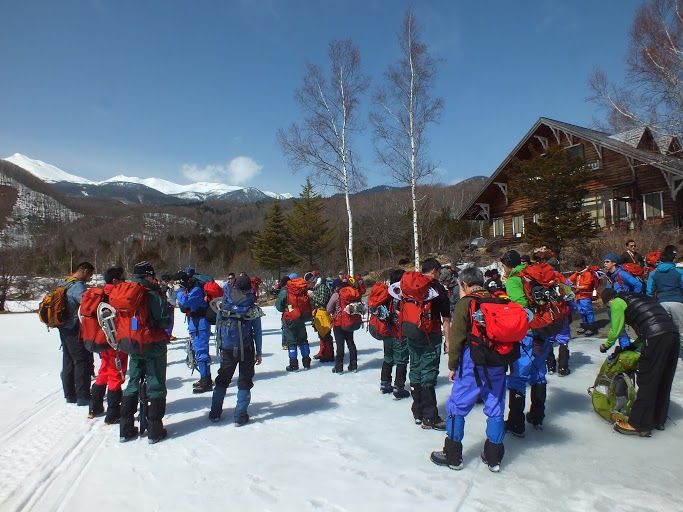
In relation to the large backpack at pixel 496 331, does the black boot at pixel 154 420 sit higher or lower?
lower

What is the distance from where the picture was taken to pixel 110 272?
230 inches

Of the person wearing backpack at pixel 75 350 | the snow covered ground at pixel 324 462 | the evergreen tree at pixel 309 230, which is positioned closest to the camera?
the snow covered ground at pixel 324 462

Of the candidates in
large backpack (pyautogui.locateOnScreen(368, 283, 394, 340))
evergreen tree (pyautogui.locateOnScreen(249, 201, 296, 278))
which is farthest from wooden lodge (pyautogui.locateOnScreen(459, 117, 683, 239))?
evergreen tree (pyautogui.locateOnScreen(249, 201, 296, 278))

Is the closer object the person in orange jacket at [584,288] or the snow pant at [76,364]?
the snow pant at [76,364]

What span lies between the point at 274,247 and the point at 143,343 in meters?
34.5

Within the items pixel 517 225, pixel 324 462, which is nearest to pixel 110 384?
pixel 324 462

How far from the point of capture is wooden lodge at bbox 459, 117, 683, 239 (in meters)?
20.6

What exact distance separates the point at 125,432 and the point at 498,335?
4.22m

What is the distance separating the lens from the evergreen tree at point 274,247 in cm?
3838

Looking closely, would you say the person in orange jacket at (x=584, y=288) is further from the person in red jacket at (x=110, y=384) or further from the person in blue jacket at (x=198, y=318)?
the person in red jacket at (x=110, y=384)

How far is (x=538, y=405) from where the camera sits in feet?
15.3

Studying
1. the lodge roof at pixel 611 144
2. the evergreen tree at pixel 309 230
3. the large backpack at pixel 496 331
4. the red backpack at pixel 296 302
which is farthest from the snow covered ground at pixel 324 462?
the evergreen tree at pixel 309 230

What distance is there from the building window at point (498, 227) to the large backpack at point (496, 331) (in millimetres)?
27640

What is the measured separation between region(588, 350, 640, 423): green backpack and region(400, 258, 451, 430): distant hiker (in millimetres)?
1913
